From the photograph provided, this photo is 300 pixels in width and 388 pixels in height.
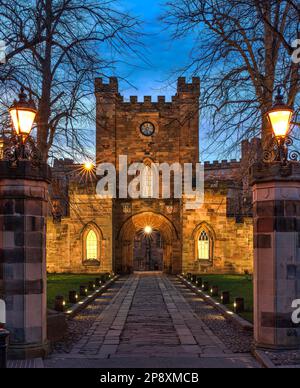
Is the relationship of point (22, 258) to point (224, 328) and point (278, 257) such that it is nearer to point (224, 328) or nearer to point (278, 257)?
point (278, 257)

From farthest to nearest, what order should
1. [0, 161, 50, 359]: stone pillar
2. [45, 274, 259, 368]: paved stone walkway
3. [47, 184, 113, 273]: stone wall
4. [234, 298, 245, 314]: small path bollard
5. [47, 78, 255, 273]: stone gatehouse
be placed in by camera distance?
1. [47, 184, 113, 273]: stone wall
2. [47, 78, 255, 273]: stone gatehouse
3. [234, 298, 245, 314]: small path bollard
4. [0, 161, 50, 359]: stone pillar
5. [45, 274, 259, 368]: paved stone walkway

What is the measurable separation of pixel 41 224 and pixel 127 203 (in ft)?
95.6

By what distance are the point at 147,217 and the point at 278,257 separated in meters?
29.5

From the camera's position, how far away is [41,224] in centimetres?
1073

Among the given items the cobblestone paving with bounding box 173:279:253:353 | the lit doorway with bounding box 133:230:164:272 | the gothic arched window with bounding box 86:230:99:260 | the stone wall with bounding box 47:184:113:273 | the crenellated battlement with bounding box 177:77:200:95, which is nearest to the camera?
the cobblestone paving with bounding box 173:279:253:353

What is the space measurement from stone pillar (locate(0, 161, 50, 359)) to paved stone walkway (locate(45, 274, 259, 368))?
64cm

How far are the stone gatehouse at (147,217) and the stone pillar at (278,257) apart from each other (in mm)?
24461

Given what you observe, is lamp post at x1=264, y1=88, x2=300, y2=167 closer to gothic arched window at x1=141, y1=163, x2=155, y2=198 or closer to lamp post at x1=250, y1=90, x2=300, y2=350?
lamp post at x1=250, y1=90, x2=300, y2=350

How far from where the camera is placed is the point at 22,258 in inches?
407

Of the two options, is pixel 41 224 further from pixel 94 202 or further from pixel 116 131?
pixel 116 131

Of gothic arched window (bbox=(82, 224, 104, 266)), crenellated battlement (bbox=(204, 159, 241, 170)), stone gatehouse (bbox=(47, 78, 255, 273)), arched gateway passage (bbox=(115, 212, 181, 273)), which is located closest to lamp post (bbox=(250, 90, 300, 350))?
stone gatehouse (bbox=(47, 78, 255, 273))

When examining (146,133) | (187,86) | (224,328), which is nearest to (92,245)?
(146,133)

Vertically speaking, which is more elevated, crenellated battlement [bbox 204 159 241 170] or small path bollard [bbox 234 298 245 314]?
crenellated battlement [bbox 204 159 241 170]

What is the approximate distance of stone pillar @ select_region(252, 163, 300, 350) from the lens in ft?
34.1
